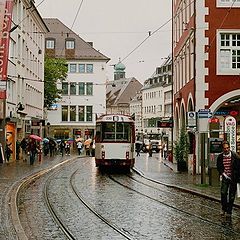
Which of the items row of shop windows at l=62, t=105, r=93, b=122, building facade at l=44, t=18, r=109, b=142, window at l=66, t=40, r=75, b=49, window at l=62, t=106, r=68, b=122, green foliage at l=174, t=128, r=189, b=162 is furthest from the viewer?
window at l=66, t=40, r=75, b=49

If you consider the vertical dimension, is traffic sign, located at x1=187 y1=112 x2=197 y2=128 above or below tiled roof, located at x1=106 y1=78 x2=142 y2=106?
below

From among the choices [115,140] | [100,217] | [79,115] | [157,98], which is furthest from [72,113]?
[100,217]

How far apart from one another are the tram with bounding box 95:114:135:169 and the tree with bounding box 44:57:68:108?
4918cm

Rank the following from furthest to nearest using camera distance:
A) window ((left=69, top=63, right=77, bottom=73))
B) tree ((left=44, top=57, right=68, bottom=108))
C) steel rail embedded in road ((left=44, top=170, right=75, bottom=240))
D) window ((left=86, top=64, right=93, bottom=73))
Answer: window ((left=69, top=63, right=77, bottom=73)) → window ((left=86, top=64, right=93, bottom=73)) → tree ((left=44, top=57, right=68, bottom=108)) → steel rail embedded in road ((left=44, top=170, right=75, bottom=240))

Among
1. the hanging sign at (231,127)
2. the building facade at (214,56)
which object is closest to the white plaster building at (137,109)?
the building facade at (214,56)

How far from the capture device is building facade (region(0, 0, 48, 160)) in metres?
49.3

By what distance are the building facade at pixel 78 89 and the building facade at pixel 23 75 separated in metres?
28.2

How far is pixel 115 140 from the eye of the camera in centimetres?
3612

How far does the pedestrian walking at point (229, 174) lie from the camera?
16.3m

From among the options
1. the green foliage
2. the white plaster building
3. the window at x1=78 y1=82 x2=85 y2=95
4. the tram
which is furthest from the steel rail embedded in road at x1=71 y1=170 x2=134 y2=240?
the white plaster building

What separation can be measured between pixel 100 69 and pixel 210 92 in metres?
69.6

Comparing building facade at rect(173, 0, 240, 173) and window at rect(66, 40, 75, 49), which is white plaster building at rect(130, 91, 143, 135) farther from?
building facade at rect(173, 0, 240, 173)

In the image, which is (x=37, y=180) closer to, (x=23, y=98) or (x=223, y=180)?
(x=223, y=180)

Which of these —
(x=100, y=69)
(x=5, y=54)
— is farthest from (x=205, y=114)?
(x=100, y=69)
